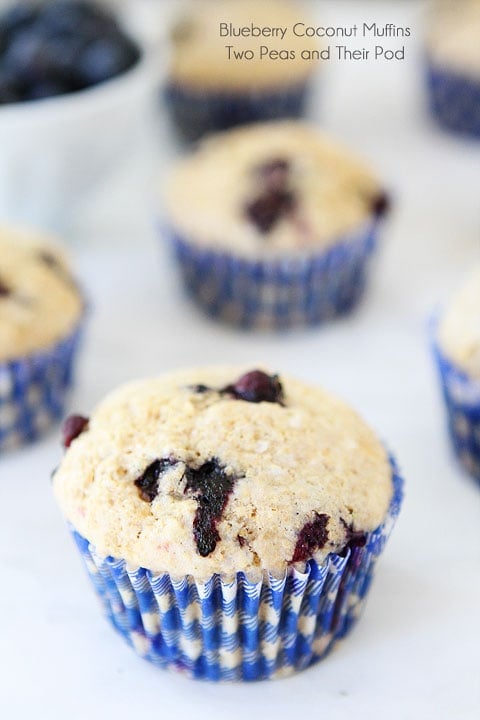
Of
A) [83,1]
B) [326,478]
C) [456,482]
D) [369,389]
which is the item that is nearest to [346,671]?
[326,478]

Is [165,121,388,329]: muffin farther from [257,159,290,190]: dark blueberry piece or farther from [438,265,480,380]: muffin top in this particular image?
[438,265,480,380]: muffin top

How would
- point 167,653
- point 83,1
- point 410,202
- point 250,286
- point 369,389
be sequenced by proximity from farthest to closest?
point 410,202
point 83,1
point 250,286
point 369,389
point 167,653

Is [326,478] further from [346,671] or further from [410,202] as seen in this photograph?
[410,202]

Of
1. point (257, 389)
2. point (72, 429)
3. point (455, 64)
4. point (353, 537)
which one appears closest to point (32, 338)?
point (72, 429)

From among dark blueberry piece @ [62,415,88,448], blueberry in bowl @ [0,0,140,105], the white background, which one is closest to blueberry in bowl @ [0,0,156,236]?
blueberry in bowl @ [0,0,140,105]

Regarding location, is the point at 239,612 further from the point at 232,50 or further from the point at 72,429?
the point at 232,50

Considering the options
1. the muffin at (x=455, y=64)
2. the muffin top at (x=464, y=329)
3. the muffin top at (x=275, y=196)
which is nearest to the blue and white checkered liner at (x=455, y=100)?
the muffin at (x=455, y=64)

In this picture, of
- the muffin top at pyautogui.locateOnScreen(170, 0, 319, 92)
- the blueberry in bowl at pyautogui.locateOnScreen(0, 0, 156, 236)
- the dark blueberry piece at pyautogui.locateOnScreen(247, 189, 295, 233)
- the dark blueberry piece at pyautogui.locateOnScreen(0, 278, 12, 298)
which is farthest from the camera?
the muffin top at pyautogui.locateOnScreen(170, 0, 319, 92)
